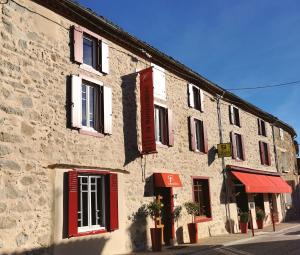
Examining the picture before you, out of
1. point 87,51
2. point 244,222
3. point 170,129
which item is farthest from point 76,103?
point 244,222

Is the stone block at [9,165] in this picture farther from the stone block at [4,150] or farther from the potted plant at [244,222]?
the potted plant at [244,222]

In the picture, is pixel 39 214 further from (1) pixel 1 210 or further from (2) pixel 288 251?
(2) pixel 288 251

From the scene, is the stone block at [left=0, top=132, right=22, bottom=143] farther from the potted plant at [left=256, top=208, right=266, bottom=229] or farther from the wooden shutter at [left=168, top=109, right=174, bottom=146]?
the potted plant at [left=256, top=208, right=266, bottom=229]

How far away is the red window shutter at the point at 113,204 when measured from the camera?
10.9 metres

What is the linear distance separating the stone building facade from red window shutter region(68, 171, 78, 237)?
37mm

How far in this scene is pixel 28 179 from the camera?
901 cm

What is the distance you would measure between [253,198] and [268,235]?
432 centimetres

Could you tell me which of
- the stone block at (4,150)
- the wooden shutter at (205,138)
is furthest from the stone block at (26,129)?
the wooden shutter at (205,138)

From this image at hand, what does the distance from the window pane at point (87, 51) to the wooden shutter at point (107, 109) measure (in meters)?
0.93

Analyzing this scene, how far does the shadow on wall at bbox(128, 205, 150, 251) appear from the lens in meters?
11.8

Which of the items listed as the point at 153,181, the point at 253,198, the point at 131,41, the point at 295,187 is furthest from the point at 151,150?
the point at 295,187

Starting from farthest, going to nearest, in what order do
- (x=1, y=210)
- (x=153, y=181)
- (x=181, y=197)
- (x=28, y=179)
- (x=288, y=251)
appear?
(x=181, y=197) → (x=153, y=181) → (x=288, y=251) → (x=28, y=179) → (x=1, y=210)

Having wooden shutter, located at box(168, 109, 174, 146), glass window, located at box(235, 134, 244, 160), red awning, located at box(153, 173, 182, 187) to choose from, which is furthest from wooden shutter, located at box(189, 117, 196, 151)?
glass window, located at box(235, 134, 244, 160)

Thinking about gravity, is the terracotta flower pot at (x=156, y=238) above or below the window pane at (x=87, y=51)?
below
